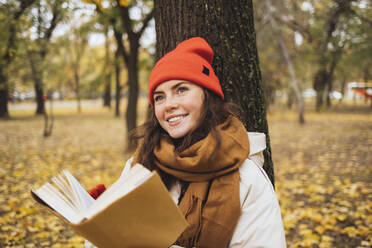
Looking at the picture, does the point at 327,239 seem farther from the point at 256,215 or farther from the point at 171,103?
the point at 171,103

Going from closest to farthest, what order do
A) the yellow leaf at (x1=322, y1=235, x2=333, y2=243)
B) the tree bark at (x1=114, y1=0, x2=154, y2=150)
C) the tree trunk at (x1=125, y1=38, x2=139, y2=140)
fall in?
the yellow leaf at (x1=322, y1=235, x2=333, y2=243) < the tree bark at (x1=114, y1=0, x2=154, y2=150) < the tree trunk at (x1=125, y1=38, x2=139, y2=140)

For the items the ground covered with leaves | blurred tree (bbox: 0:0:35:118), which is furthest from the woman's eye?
blurred tree (bbox: 0:0:35:118)

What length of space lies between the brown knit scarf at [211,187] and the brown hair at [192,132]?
12 cm

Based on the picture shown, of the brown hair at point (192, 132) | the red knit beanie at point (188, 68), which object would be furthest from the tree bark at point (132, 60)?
the brown hair at point (192, 132)

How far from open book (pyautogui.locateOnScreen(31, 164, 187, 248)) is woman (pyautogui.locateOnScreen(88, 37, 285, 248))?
1.01ft

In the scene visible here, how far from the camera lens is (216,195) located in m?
1.27

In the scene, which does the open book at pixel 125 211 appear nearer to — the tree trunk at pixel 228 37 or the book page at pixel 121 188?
the book page at pixel 121 188

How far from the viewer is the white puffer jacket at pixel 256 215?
Result: 123 cm

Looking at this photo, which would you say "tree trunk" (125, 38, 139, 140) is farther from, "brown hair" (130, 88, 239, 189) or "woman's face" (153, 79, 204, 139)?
"woman's face" (153, 79, 204, 139)

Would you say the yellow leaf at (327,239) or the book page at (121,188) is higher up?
the book page at (121,188)

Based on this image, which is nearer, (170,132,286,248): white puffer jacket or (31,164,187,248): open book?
(31,164,187,248): open book

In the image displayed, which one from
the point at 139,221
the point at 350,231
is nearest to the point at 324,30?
the point at 350,231

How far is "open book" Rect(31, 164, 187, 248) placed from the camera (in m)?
0.86

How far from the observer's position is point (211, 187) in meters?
1.31
